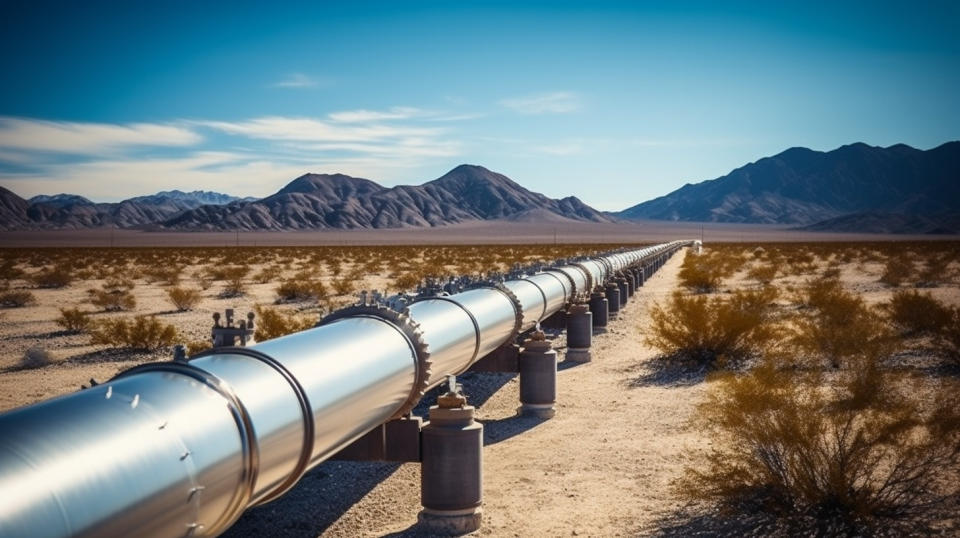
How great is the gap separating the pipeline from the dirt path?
1265 millimetres

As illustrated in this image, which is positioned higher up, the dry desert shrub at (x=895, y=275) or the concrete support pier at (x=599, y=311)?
the concrete support pier at (x=599, y=311)

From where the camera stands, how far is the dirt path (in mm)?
6262

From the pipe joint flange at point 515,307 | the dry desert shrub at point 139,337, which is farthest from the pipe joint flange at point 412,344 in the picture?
the dry desert shrub at point 139,337

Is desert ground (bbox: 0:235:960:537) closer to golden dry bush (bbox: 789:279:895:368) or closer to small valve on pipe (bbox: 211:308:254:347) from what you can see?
golden dry bush (bbox: 789:279:895:368)

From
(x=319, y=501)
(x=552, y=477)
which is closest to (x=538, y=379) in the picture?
(x=552, y=477)

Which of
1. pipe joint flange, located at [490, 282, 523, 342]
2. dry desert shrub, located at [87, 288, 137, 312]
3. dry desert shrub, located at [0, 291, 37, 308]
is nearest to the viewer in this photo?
pipe joint flange, located at [490, 282, 523, 342]

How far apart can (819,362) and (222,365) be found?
10554mm

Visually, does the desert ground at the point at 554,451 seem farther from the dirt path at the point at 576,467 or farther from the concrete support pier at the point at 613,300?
the concrete support pier at the point at 613,300

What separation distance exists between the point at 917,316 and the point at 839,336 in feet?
13.8

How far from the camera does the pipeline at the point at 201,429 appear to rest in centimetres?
247

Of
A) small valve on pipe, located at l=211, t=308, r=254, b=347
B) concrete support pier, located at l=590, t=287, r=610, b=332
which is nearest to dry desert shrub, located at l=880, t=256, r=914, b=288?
concrete support pier, located at l=590, t=287, r=610, b=332

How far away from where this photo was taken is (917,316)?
15977mm

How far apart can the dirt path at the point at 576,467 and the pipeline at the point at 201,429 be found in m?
1.26

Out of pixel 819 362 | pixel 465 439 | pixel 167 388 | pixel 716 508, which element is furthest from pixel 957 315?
pixel 167 388
